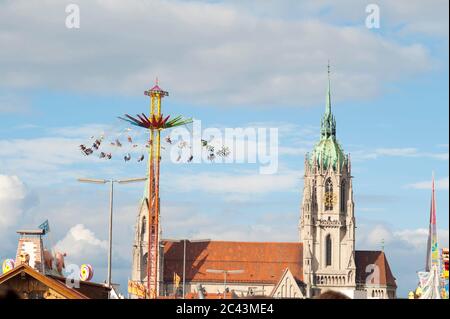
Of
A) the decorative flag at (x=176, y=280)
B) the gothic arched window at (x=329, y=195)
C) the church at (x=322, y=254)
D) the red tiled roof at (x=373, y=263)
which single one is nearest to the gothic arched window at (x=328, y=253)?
the church at (x=322, y=254)

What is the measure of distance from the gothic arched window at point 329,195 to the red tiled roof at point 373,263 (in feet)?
37.9

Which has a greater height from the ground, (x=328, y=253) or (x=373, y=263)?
(x=328, y=253)

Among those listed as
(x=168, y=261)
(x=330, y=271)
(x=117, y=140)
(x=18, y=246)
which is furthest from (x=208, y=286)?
(x=18, y=246)

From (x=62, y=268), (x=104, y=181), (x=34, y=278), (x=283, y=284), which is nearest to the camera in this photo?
(x=34, y=278)

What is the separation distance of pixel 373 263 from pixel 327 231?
451 inches

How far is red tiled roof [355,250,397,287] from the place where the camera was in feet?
640

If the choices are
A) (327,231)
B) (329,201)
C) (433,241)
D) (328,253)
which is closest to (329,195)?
(329,201)

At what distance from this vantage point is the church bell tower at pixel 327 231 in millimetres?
190750

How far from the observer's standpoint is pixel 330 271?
191m

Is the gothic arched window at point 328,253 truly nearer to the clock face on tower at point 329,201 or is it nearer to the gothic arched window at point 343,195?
the clock face on tower at point 329,201

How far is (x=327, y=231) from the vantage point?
191875 mm

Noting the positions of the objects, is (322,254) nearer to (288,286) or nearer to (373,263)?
(288,286)
